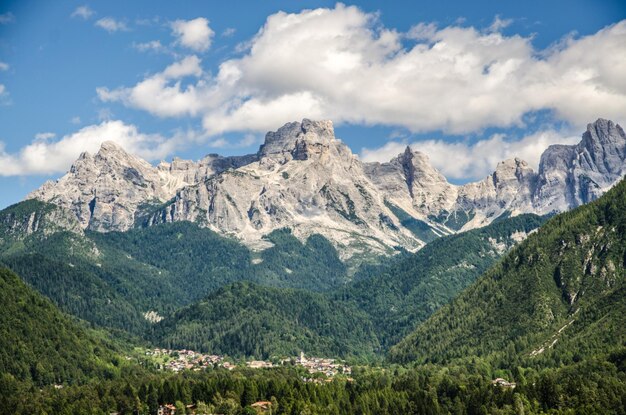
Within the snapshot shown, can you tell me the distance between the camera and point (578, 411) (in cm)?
19838

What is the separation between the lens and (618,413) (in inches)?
7741

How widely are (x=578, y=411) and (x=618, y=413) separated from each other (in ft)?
27.1
